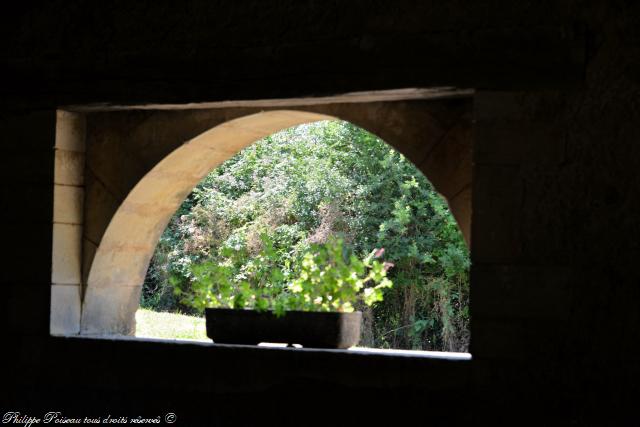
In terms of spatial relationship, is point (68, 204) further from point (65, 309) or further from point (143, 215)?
point (65, 309)

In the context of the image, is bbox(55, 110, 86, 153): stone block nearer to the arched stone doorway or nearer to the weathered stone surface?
the arched stone doorway

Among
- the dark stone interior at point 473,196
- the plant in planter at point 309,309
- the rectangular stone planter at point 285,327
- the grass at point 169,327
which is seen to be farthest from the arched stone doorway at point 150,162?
the grass at point 169,327

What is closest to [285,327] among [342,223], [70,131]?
[70,131]

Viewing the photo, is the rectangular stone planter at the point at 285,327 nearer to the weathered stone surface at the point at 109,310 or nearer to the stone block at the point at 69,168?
the weathered stone surface at the point at 109,310

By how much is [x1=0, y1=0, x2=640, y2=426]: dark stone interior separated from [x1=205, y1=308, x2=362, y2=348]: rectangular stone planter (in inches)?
5.3

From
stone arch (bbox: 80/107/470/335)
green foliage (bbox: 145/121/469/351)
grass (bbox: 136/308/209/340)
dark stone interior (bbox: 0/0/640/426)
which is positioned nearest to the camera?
dark stone interior (bbox: 0/0/640/426)

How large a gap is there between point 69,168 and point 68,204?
0.17 metres

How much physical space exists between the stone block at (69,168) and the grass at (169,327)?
117 inches

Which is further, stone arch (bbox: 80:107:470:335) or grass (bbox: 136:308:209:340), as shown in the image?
grass (bbox: 136:308:209:340)

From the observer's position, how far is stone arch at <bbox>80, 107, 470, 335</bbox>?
4027mm

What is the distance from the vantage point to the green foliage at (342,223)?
→ 8.72 meters

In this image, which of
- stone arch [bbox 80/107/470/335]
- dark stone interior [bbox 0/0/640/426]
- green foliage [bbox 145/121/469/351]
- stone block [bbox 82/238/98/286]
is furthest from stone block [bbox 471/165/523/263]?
green foliage [bbox 145/121/469/351]

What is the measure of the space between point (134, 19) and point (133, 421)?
5.60 feet

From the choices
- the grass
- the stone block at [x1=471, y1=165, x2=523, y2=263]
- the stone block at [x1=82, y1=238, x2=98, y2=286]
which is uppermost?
the stone block at [x1=471, y1=165, x2=523, y2=263]
